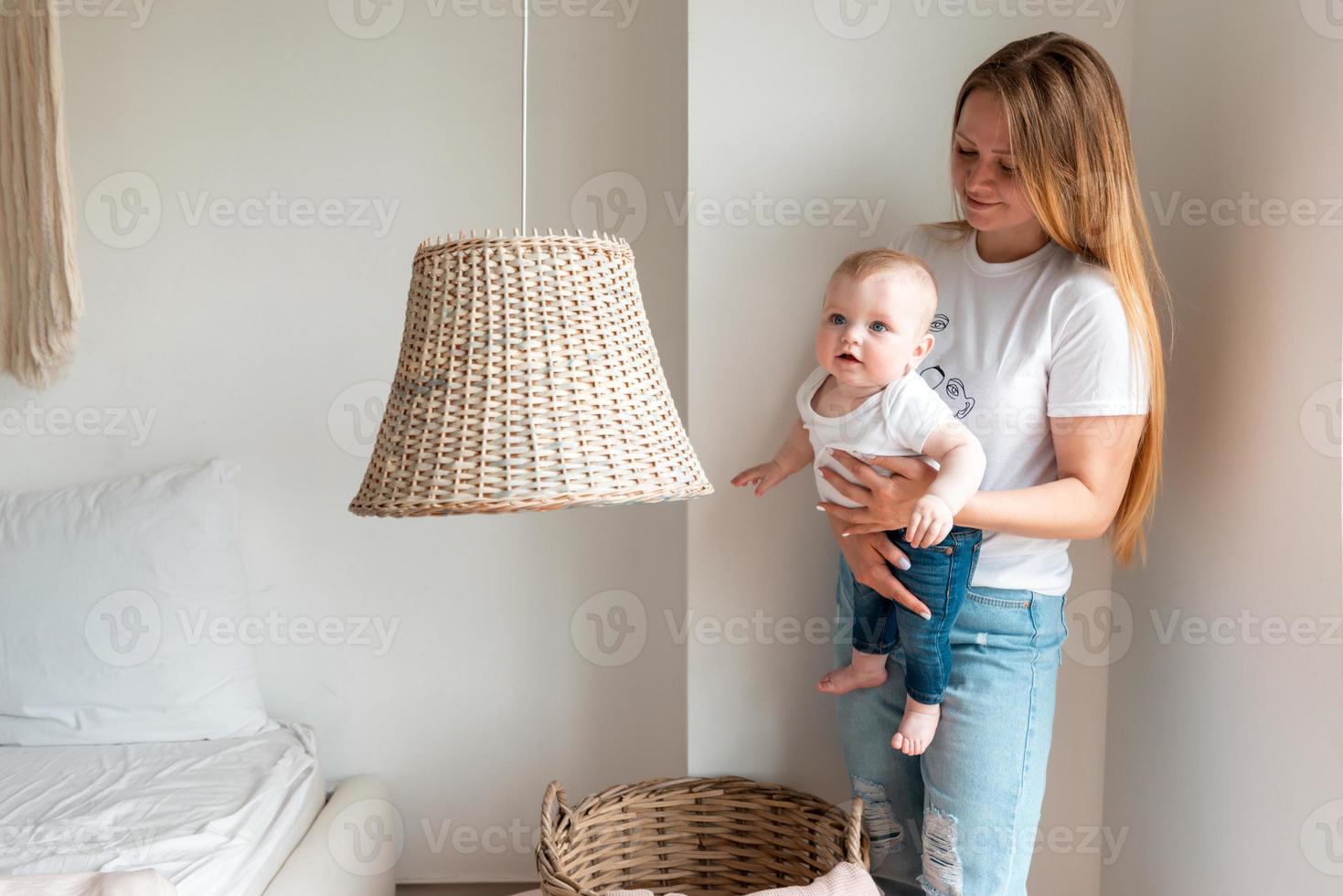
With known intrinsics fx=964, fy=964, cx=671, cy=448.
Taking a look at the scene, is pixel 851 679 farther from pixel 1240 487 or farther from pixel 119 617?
pixel 119 617

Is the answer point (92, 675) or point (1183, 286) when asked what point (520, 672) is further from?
point (1183, 286)

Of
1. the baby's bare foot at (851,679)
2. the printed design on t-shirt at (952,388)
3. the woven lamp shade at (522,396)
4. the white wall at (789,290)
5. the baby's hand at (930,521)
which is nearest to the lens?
the woven lamp shade at (522,396)

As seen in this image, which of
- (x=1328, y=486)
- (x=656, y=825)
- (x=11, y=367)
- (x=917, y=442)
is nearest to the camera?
(x=1328, y=486)

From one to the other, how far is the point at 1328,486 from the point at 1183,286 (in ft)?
1.53

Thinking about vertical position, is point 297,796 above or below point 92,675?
below

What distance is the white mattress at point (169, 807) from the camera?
4.75ft

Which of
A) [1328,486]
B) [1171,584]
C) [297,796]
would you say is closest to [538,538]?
[297,796]

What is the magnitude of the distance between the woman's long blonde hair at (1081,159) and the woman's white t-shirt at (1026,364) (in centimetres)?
3

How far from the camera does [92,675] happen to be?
1891mm

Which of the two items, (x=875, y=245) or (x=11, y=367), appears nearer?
(x=875, y=245)

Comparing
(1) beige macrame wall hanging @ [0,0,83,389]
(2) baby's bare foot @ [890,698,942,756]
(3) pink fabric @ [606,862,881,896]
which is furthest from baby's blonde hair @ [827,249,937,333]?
(1) beige macrame wall hanging @ [0,0,83,389]

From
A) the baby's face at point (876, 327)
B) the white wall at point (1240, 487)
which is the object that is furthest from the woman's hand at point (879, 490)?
the white wall at point (1240, 487)

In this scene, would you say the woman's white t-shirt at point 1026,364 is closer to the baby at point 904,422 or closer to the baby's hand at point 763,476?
the baby at point 904,422

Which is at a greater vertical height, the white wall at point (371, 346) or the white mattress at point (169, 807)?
the white wall at point (371, 346)
